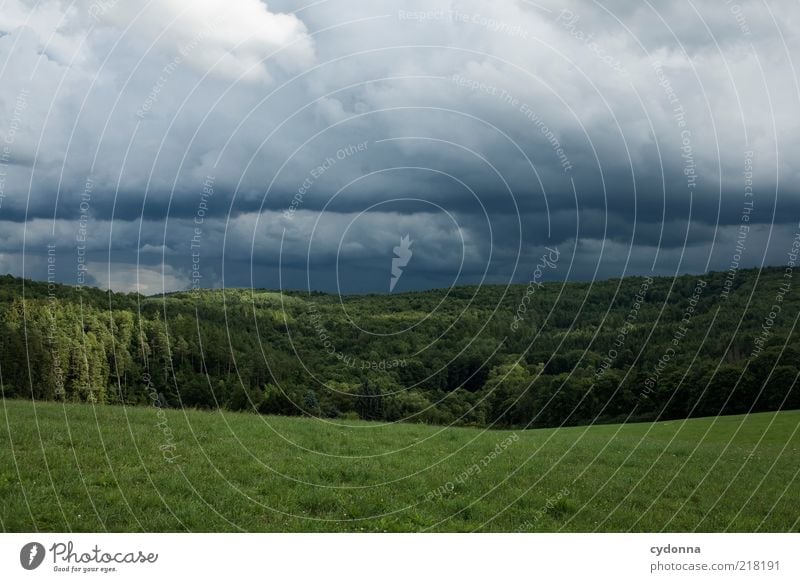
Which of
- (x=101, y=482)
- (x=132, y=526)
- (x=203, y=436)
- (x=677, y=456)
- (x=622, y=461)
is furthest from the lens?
(x=677, y=456)

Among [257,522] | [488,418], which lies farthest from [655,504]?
[488,418]

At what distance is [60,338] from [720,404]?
48719 mm

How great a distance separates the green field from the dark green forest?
527 inches

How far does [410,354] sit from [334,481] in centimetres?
2175

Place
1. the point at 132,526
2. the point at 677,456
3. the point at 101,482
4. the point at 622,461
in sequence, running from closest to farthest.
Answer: the point at 132,526
the point at 101,482
the point at 622,461
the point at 677,456

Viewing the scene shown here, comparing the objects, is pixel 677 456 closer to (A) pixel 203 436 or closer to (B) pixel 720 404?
(A) pixel 203 436

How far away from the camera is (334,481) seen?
1762 cm

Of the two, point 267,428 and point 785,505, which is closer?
point 785,505

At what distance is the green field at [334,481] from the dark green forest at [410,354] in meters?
13.4

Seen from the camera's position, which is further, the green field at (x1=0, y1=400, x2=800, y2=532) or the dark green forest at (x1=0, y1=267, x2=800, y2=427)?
the dark green forest at (x1=0, y1=267, x2=800, y2=427)

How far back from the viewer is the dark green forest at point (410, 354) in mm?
40000

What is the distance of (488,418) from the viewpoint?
5019 cm

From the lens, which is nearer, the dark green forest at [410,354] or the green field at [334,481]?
the green field at [334,481]

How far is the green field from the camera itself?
14.8 meters
